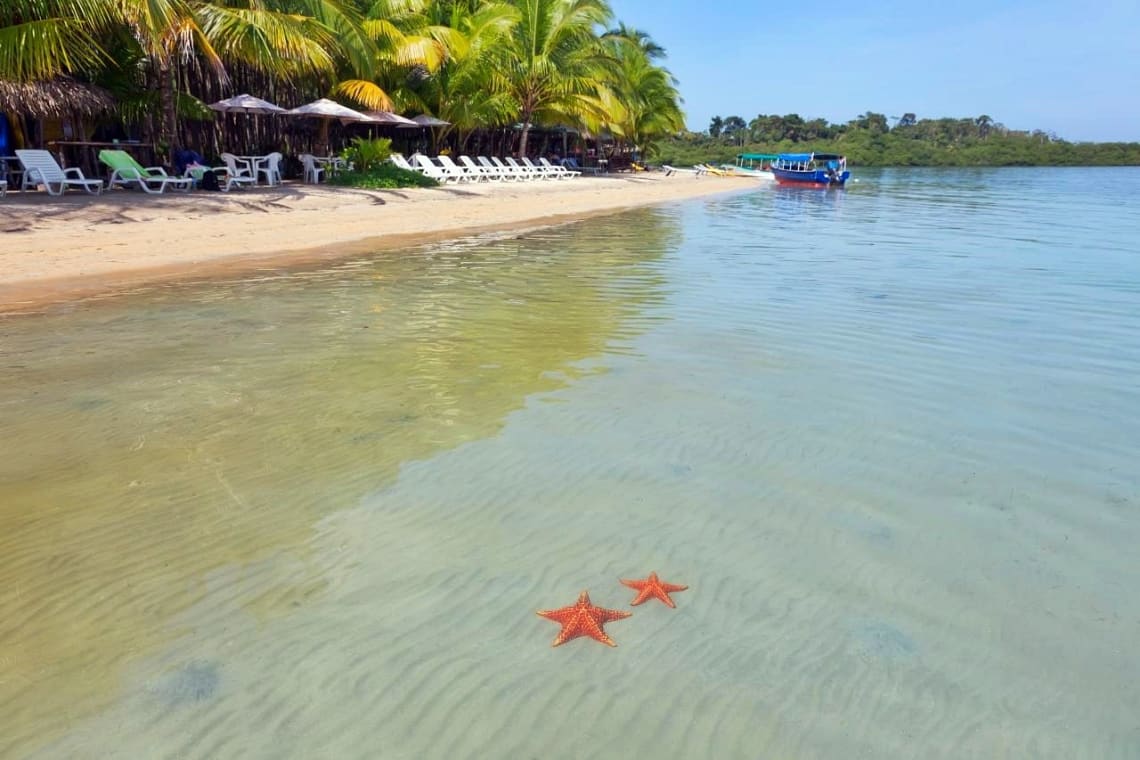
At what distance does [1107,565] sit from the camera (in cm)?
342

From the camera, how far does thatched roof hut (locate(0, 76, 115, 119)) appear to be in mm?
13772

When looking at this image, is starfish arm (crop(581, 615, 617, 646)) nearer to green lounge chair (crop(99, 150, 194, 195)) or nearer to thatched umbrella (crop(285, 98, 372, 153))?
green lounge chair (crop(99, 150, 194, 195))

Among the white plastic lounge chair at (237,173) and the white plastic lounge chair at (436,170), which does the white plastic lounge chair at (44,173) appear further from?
the white plastic lounge chair at (436,170)

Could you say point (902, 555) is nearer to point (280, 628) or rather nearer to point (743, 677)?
point (743, 677)

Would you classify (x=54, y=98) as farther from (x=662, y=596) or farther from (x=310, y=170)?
(x=662, y=596)

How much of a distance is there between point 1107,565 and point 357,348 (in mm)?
5628

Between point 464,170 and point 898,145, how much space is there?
313 ft

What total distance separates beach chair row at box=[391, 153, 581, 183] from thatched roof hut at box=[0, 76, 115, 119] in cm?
889

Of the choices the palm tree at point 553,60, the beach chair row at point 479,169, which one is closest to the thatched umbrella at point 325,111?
the beach chair row at point 479,169

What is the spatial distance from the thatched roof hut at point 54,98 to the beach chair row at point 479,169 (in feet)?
29.2

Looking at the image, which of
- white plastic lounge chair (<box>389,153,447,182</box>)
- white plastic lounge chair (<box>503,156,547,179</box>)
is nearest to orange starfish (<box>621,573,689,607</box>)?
white plastic lounge chair (<box>389,153,447,182</box>)

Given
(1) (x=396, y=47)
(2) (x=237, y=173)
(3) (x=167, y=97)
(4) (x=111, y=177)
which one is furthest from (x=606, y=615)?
(1) (x=396, y=47)

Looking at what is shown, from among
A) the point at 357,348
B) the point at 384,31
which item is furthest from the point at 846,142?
the point at 357,348

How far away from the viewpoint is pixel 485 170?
2816cm
